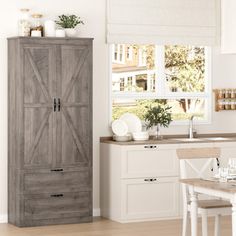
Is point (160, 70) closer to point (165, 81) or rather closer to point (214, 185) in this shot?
point (165, 81)

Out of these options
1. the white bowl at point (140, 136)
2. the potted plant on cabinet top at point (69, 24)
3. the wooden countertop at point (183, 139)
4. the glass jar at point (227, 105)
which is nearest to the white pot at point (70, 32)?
the potted plant on cabinet top at point (69, 24)

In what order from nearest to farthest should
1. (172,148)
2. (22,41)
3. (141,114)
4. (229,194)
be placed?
1. (229,194)
2. (22,41)
3. (172,148)
4. (141,114)

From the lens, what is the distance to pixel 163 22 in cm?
880

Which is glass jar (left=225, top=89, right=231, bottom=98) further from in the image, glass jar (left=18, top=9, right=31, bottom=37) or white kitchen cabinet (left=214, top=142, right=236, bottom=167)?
glass jar (left=18, top=9, right=31, bottom=37)

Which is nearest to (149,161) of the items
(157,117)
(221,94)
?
(157,117)

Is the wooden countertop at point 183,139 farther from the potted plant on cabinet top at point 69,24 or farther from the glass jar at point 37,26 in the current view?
the glass jar at point 37,26

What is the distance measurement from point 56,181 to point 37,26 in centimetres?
166

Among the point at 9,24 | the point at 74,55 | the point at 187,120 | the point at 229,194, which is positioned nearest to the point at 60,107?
the point at 74,55

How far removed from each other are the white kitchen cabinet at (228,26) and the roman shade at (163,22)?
3.1 inches

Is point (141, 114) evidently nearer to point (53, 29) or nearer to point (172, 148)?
point (172, 148)

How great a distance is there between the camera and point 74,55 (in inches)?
313

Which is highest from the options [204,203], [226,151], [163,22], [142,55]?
[163,22]

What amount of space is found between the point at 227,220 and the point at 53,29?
9.41 ft

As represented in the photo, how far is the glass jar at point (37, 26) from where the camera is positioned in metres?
7.88
